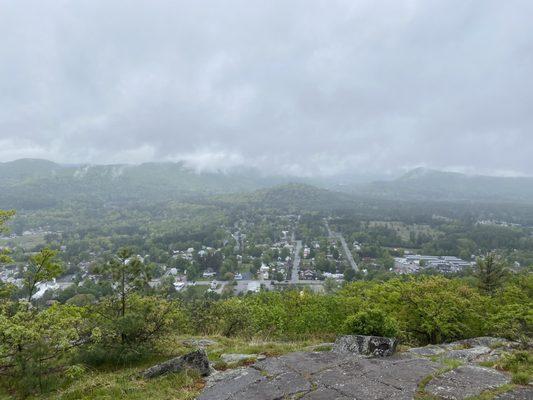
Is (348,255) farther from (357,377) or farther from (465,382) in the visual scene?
(465,382)

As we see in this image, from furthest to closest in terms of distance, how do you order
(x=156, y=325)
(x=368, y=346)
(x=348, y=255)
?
(x=348, y=255)
(x=156, y=325)
(x=368, y=346)

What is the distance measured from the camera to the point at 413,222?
19600 centimetres

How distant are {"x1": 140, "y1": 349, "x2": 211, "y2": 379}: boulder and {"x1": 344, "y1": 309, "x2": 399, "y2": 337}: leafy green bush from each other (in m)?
5.51

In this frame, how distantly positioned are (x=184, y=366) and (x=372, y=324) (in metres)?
6.66

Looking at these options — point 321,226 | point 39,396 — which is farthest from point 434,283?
point 321,226

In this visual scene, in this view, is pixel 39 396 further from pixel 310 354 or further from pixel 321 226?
pixel 321 226

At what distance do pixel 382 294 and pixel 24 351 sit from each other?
20.1 m

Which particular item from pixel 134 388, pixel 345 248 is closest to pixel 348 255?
pixel 345 248

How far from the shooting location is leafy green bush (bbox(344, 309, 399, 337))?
37.4ft

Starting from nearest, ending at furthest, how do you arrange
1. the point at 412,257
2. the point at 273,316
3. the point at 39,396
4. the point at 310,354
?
the point at 39,396, the point at 310,354, the point at 273,316, the point at 412,257

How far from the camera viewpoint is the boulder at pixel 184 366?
914 cm

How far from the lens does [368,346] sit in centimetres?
1014

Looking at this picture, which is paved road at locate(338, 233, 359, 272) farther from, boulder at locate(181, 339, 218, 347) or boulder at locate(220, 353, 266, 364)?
boulder at locate(220, 353, 266, 364)

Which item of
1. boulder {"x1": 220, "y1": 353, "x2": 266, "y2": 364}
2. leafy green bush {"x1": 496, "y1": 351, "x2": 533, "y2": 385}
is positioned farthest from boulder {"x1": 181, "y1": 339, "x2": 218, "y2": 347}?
leafy green bush {"x1": 496, "y1": 351, "x2": 533, "y2": 385}
